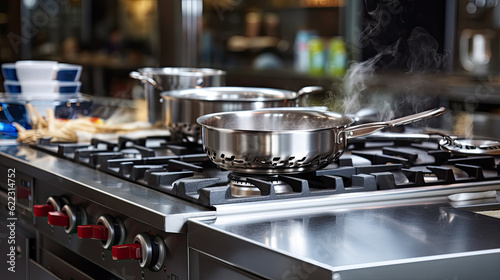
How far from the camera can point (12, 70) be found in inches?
86.8

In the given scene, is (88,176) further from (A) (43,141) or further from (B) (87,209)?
(A) (43,141)

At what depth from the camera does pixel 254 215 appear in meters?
1.12

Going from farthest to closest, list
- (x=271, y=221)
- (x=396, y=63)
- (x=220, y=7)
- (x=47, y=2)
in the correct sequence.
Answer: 1. (x=47, y=2)
2. (x=220, y=7)
3. (x=396, y=63)
4. (x=271, y=221)

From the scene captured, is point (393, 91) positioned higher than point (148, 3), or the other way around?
point (148, 3)

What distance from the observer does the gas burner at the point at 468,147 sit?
4.77 feet

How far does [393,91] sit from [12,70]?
2.07 meters

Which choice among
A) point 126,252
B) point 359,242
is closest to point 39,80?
point 126,252

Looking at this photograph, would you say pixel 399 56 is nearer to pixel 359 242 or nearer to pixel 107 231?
pixel 107 231

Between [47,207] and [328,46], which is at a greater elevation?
[328,46]

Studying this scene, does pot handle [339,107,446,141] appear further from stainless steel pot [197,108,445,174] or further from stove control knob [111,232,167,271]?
stove control knob [111,232,167,271]

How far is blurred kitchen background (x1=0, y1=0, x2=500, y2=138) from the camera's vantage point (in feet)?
11.4

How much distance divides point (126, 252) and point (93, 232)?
0.14 meters

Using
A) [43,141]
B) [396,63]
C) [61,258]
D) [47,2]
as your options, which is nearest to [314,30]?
[396,63]

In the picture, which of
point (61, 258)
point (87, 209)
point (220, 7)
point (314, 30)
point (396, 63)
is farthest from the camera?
point (220, 7)
